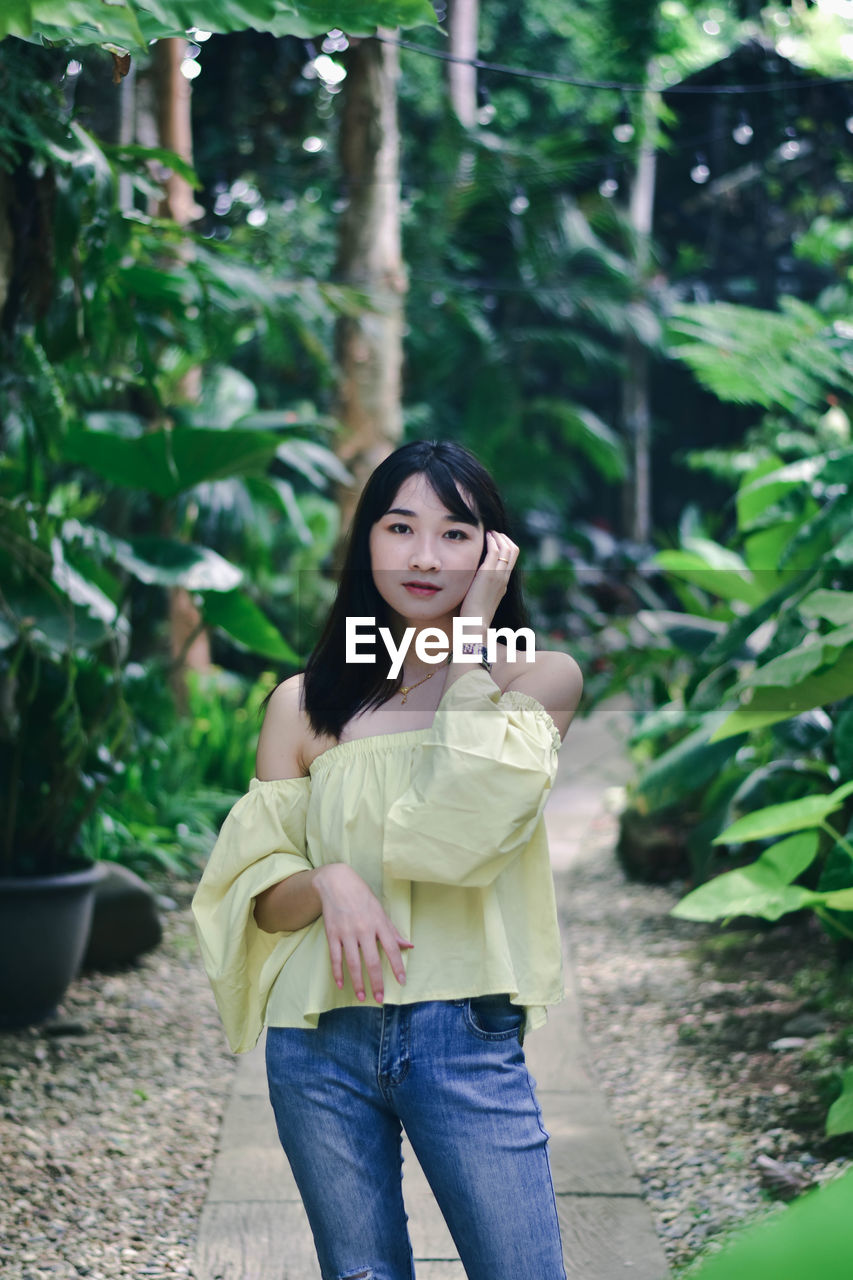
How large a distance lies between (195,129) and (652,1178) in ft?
28.5

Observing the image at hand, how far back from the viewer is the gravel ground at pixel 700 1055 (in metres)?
2.60

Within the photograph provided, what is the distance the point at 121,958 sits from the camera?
13.8 feet

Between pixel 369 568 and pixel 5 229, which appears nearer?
pixel 369 568

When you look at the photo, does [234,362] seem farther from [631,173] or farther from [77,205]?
[77,205]

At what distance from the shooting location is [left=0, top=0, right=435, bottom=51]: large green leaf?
40.4 inches

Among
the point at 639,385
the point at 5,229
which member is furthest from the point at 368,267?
the point at 639,385

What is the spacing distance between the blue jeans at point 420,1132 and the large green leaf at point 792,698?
1.56 metres

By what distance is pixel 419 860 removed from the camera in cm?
126

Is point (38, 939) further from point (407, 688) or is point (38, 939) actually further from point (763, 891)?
point (407, 688)

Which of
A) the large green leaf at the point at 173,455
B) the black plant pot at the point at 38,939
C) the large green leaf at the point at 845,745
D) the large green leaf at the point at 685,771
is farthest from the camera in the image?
the large green leaf at the point at 173,455

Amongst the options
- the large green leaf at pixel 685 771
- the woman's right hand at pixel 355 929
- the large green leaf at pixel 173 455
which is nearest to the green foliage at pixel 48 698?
the large green leaf at pixel 173 455

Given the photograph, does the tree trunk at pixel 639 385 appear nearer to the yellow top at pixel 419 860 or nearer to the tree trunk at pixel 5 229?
the tree trunk at pixel 5 229

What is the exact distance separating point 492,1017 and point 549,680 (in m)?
0.38

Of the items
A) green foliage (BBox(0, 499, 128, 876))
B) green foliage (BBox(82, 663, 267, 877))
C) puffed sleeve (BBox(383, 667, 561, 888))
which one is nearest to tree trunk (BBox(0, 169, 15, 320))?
green foliage (BBox(0, 499, 128, 876))
